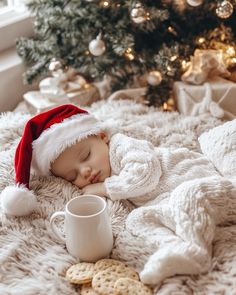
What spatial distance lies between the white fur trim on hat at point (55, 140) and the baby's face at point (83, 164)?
20 millimetres

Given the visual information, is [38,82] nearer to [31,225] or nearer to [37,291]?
[31,225]

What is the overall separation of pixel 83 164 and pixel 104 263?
1.09 ft

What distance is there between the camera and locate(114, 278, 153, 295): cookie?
3.14 ft

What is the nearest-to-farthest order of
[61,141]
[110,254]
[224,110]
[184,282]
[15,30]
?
[184,282]
[110,254]
[61,141]
[224,110]
[15,30]

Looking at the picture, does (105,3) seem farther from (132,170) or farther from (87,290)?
(87,290)

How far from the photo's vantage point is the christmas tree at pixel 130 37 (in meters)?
1.71

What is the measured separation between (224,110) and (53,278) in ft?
3.26

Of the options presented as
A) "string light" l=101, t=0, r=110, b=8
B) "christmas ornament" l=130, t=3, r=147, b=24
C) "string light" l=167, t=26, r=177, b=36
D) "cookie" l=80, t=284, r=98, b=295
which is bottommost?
"cookie" l=80, t=284, r=98, b=295

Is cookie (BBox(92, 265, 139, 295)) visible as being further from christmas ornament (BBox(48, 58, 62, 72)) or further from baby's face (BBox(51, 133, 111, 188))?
christmas ornament (BBox(48, 58, 62, 72))

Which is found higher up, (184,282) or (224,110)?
(184,282)

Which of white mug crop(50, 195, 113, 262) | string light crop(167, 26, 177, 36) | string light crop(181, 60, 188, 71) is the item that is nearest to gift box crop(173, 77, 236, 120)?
string light crop(181, 60, 188, 71)

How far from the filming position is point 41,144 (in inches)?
50.3

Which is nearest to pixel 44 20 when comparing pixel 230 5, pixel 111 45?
pixel 111 45

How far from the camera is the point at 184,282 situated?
3.20 feet
